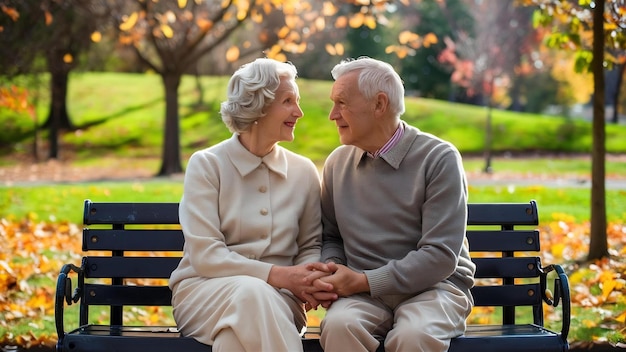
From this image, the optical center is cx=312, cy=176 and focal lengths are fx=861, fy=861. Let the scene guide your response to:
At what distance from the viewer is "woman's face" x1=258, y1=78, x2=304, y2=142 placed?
3863 millimetres

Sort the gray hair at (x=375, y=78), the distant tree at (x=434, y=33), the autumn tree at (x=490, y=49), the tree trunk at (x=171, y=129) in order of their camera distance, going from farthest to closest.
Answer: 1. the distant tree at (x=434, y=33)
2. the autumn tree at (x=490, y=49)
3. the tree trunk at (x=171, y=129)
4. the gray hair at (x=375, y=78)

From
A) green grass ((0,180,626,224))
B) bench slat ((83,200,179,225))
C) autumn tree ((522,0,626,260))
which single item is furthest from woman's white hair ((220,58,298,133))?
green grass ((0,180,626,224))

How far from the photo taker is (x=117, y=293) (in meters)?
4.20

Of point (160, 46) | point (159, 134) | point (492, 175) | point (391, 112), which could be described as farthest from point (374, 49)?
point (391, 112)

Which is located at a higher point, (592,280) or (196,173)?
(196,173)

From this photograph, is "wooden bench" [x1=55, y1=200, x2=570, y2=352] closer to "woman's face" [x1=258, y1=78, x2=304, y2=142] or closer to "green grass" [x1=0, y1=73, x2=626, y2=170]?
"woman's face" [x1=258, y1=78, x2=304, y2=142]

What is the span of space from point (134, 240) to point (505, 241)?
72.8 inches

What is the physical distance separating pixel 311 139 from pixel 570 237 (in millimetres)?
15401

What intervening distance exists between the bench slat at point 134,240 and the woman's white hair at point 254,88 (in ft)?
2.54

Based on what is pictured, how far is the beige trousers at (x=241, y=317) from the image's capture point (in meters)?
3.44

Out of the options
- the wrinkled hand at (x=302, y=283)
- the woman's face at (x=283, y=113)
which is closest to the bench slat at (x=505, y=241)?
the wrinkled hand at (x=302, y=283)

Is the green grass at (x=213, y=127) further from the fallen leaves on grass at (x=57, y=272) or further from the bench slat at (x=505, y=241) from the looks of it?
the bench slat at (x=505, y=241)

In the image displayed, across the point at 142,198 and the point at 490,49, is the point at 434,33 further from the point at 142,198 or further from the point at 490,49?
the point at 142,198

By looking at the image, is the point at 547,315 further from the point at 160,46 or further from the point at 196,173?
the point at 160,46
